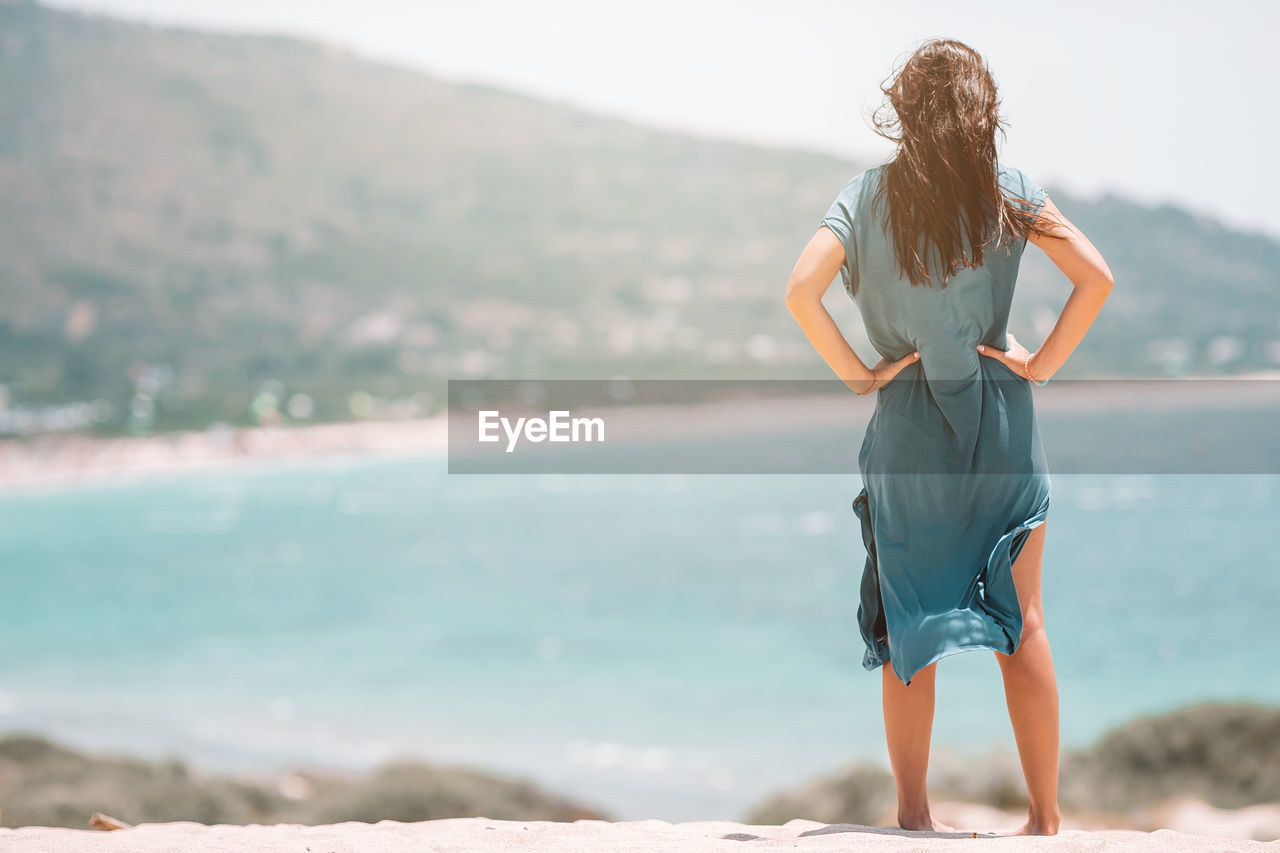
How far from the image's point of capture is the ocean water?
50.0ft

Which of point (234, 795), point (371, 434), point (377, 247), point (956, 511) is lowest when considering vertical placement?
point (234, 795)

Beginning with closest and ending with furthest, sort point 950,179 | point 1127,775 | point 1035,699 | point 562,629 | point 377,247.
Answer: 1. point 950,179
2. point 1035,699
3. point 1127,775
4. point 562,629
5. point 377,247

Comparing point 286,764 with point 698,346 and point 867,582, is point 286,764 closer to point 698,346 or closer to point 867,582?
point 867,582

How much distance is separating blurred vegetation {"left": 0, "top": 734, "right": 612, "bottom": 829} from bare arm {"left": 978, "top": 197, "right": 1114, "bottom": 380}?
4.18 m

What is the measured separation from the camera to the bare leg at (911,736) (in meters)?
2.19

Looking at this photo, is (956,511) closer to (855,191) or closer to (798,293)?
(798,293)

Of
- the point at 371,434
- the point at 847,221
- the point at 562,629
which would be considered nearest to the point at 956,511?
the point at 847,221

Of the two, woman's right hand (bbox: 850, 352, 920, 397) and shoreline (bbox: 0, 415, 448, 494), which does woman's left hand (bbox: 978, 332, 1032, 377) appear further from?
shoreline (bbox: 0, 415, 448, 494)

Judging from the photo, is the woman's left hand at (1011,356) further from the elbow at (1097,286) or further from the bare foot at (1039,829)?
the bare foot at (1039,829)

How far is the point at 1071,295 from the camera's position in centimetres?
206

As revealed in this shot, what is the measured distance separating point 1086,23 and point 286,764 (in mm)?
84102

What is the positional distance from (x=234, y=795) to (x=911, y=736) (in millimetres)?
5881

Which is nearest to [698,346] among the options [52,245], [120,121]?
[52,245]

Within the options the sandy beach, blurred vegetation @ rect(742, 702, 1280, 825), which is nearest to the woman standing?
the sandy beach
